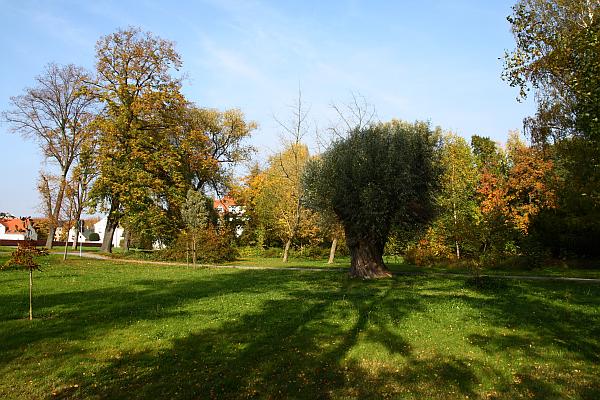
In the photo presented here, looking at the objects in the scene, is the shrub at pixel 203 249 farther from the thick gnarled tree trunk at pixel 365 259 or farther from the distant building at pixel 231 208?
the distant building at pixel 231 208

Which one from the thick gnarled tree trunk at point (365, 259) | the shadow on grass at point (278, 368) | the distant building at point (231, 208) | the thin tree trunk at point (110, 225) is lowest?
the shadow on grass at point (278, 368)

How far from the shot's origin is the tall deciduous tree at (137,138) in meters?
35.2

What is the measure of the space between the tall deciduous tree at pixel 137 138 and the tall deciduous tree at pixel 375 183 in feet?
62.0

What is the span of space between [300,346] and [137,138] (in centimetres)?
3215

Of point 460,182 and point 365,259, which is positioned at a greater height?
point 460,182

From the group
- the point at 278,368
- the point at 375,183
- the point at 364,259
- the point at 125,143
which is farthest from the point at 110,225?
the point at 278,368

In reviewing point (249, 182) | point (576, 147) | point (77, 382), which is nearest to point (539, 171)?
point (576, 147)

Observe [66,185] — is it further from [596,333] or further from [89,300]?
[596,333]

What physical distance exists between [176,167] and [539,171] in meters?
33.8

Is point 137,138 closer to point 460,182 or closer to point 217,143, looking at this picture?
point 217,143

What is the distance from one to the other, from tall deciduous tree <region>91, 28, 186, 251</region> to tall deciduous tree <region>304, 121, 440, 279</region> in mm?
18890

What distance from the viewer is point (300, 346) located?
8266 millimetres

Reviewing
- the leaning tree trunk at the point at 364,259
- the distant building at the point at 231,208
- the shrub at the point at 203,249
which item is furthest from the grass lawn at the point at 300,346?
the distant building at the point at 231,208

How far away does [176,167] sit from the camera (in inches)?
1534
